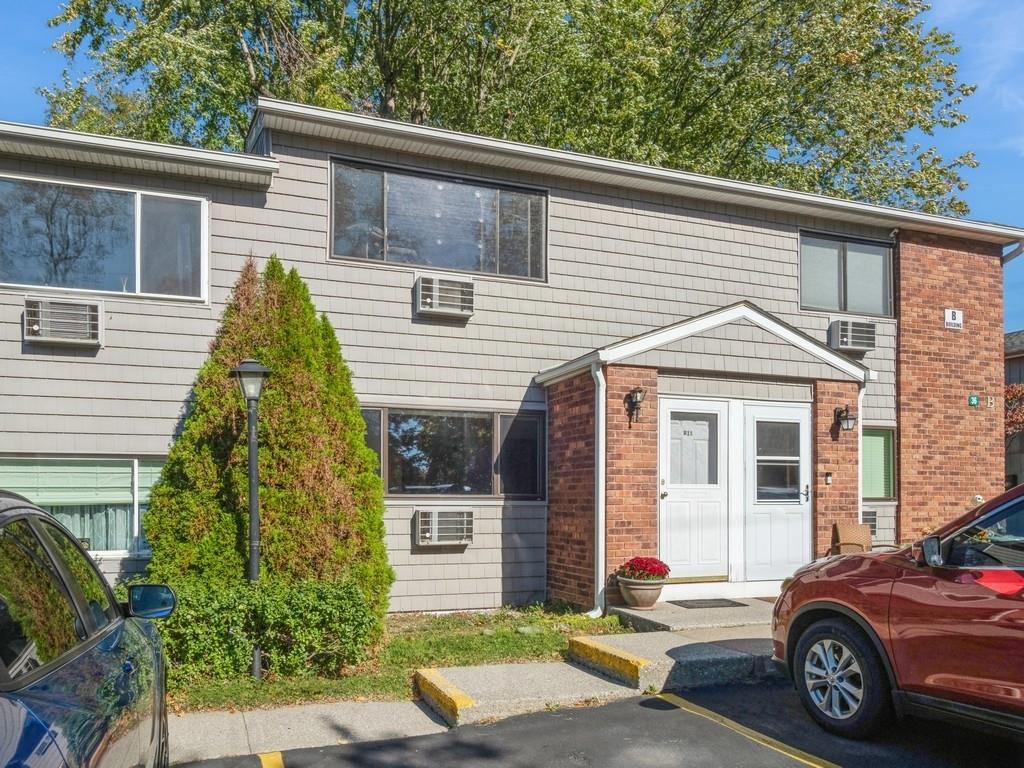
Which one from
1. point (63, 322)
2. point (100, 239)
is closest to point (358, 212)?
point (100, 239)

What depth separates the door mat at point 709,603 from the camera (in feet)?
30.5

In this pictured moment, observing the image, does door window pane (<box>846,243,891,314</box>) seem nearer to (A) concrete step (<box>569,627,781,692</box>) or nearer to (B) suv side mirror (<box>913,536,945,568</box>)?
(A) concrete step (<box>569,627,781,692</box>)

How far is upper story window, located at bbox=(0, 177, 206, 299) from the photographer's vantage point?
8500mm

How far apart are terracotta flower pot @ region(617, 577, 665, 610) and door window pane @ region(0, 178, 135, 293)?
5705 mm

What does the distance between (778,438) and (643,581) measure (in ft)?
8.62

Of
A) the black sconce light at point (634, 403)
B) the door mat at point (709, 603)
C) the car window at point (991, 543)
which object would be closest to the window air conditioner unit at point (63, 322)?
the black sconce light at point (634, 403)

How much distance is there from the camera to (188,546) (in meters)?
7.84

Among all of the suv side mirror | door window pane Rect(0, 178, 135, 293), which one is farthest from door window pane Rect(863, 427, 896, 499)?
door window pane Rect(0, 178, 135, 293)

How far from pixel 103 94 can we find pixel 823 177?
16740 mm

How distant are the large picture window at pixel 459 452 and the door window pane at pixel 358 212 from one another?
69.7 inches

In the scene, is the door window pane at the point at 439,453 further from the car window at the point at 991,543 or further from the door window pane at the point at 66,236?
the car window at the point at 991,543

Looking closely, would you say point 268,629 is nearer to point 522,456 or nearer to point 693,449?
point 522,456

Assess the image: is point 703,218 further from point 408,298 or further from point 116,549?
point 116,549

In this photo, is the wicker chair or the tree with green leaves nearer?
the wicker chair
